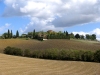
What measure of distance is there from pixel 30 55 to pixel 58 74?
28806mm

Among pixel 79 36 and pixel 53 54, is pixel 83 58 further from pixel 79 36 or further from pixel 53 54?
pixel 79 36

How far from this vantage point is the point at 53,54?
45.3 metres

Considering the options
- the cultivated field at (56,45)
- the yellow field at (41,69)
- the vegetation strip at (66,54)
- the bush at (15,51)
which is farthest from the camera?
the cultivated field at (56,45)

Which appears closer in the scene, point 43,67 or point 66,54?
point 43,67

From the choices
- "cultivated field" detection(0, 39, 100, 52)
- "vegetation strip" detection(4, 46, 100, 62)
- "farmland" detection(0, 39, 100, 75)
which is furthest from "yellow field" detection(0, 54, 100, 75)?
"cultivated field" detection(0, 39, 100, 52)

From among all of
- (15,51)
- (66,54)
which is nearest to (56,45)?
(15,51)

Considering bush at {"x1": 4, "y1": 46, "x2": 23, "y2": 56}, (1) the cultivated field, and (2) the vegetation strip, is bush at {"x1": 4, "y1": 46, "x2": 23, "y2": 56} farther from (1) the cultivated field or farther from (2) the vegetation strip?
(1) the cultivated field

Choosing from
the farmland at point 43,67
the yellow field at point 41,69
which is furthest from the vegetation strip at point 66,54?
the yellow field at point 41,69

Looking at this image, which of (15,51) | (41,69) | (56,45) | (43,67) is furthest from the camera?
(56,45)

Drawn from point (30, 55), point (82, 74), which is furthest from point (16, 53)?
point (82, 74)

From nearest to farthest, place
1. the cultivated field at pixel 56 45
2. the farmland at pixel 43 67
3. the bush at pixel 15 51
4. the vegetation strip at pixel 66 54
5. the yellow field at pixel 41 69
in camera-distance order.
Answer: the yellow field at pixel 41 69 < the farmland at pixel 43 67 < the vegetation strip at pixel 66 54 < the bush at pixel 15 51 < the cultivated field at pixel 56 45

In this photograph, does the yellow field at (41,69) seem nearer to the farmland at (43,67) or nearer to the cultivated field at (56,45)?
the farmland at (43,67)

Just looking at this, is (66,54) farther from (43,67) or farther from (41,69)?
(41,69)

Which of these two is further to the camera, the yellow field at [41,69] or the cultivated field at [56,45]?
the cultivated field at [56,45]
